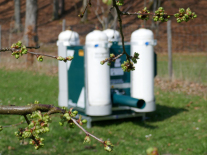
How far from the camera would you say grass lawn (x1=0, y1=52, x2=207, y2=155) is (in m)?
4.96

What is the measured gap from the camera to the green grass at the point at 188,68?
1041 cm

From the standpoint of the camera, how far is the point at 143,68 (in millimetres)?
6141

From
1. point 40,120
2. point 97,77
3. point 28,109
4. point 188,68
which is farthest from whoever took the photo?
point 188,68

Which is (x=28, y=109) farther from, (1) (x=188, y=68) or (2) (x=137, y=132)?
(1) (x=188, y=68)

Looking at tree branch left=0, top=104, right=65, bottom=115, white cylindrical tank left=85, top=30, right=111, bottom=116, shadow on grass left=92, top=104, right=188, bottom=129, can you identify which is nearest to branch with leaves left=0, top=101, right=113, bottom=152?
tree branch left=0, top=104, right=65, bottom=115

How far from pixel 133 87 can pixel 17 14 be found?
21.7m

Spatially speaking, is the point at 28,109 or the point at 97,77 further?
the point at 97,77

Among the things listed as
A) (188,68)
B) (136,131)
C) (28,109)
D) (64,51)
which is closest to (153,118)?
(136,131)

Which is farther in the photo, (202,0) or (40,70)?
(202,0)

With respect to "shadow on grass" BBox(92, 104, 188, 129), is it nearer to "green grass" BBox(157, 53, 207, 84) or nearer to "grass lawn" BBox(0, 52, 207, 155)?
"grass lawn" BBox(0, 52, 207, 155)

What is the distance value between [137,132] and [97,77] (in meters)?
1.18

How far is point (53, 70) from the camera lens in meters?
12.6

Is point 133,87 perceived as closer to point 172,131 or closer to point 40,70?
point 172,131

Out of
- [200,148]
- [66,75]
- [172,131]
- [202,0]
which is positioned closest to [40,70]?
[66,75]
